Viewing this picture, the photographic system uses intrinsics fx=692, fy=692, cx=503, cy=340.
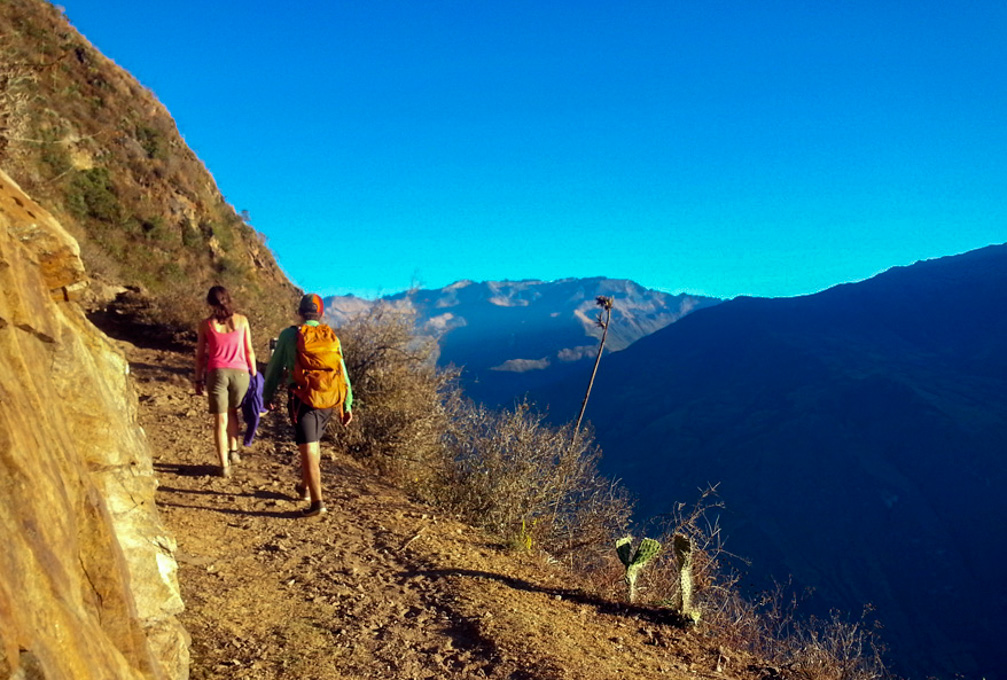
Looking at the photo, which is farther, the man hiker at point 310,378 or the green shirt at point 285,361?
the green shirt at point 285,361

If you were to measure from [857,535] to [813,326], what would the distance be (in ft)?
221

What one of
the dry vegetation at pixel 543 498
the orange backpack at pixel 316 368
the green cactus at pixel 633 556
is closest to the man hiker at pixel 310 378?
the orange backpack at pixel 316 368

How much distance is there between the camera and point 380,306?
32.3 feet

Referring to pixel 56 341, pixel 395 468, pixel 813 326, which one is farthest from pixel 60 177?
pixel 813 326

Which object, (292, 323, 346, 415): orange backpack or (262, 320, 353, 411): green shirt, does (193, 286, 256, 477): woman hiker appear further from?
(292, 323, 346, 415): orange backpack

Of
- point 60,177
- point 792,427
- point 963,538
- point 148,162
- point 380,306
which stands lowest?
point 963,538

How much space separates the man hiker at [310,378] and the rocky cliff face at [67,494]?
147 centimetres

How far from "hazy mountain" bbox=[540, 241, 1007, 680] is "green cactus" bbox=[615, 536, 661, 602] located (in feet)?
80.2

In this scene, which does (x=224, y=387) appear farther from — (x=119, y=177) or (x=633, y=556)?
(x=119, y=177)

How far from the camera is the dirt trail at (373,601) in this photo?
131 inches

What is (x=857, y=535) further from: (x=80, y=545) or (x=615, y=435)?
(x=80, y=545)

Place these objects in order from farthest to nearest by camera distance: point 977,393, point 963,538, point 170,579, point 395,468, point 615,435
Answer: point 615,435 → point 977,393 → point 963,538 → point 395,468 → point 170,579

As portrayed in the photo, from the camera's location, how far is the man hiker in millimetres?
4730

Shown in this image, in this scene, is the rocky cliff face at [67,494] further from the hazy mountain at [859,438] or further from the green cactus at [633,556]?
the hazy mountain at [859,438]
